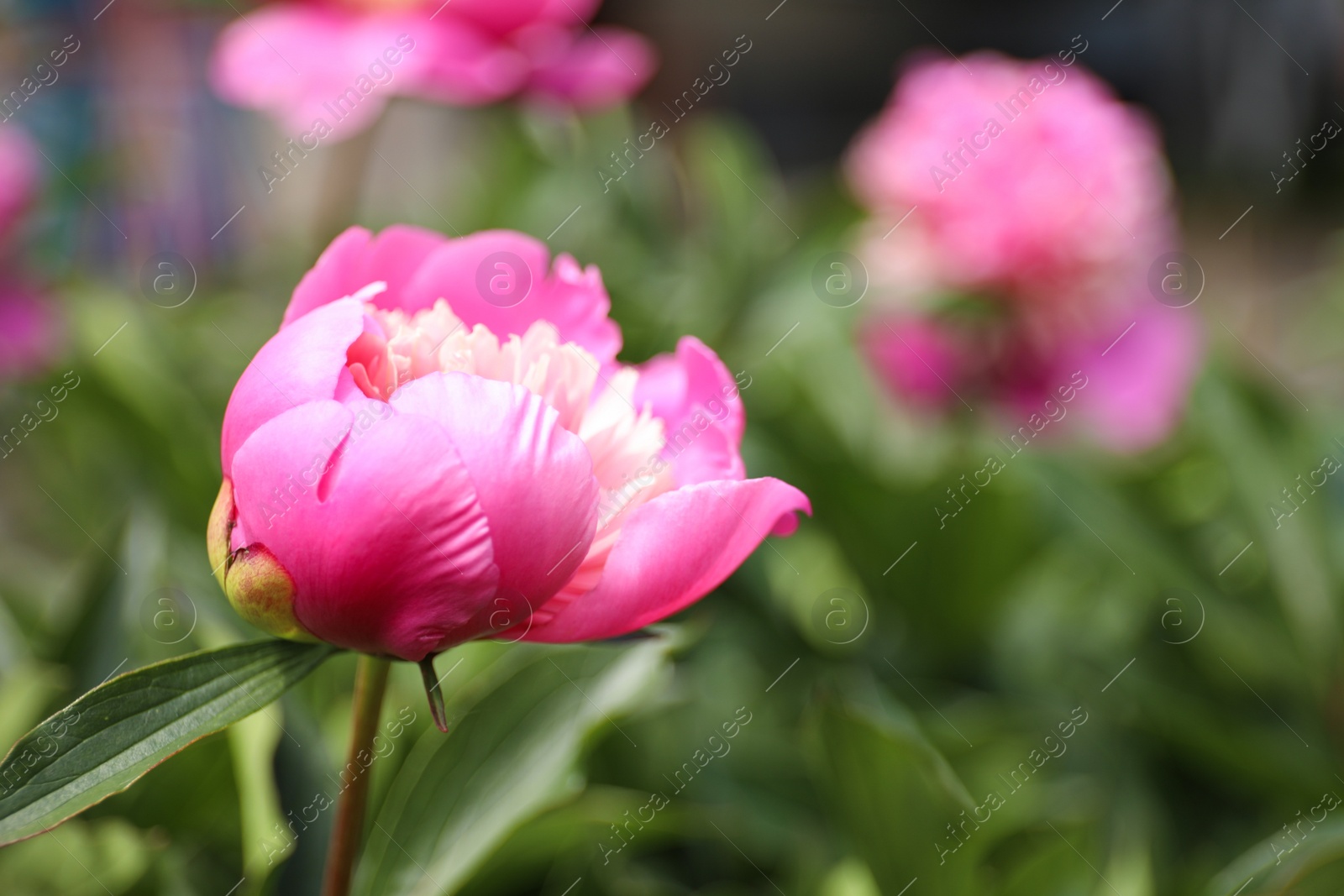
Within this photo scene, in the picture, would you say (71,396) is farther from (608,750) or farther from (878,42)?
(878,42)

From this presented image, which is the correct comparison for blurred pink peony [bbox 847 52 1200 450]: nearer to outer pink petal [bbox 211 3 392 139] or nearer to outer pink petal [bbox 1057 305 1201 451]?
outer pink petal [bbox 1057 305 1201 451]

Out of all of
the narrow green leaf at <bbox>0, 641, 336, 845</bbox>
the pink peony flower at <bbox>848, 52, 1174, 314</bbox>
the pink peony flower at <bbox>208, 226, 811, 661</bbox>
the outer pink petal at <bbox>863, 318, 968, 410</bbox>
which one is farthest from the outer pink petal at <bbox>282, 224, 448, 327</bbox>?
the pink peony flower at <bbox>848, 52, 1174, 314</bbox>

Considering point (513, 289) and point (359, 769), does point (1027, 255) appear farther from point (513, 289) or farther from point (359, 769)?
point (359, 769)

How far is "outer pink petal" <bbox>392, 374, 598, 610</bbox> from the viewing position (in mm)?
315

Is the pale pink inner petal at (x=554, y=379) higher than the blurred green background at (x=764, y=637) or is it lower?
higher

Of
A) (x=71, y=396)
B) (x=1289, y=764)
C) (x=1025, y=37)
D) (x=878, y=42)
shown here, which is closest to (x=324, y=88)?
(x=71, y=396)

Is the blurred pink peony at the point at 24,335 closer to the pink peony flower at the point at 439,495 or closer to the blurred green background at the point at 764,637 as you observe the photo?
the blurred green background at the point at 764,637

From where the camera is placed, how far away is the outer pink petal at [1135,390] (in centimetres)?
121

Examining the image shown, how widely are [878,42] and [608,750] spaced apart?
5367 millimetres

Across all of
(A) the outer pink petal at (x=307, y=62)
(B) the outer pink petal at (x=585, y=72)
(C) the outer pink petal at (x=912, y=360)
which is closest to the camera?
(A) the outer pink petal at (x=307, y=62)

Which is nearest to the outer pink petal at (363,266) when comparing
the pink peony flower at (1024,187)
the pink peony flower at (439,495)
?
the pink peony flower at (439,495)

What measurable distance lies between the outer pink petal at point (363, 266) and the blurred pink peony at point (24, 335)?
705 millimetres

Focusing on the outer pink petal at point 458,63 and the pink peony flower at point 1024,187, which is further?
the pink peony flower at point 1024,187

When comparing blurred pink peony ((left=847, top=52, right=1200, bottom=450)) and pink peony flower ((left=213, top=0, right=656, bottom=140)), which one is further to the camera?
blurred pink peony ((left=847, top=52, right=1200, bottom=450))
